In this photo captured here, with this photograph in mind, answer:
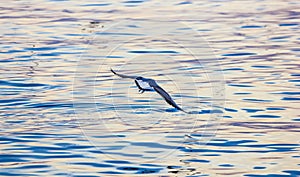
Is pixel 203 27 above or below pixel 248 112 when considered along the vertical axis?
above

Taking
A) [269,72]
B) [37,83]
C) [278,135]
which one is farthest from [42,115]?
[269,72]

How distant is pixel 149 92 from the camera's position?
43.0ft

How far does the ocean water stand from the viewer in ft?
32.4

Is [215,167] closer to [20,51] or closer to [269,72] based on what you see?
[269,72]

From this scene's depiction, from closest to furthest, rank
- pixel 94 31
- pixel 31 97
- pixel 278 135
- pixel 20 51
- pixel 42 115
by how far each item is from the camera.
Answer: pixel 278 135, pixel 42 115, pixel 31 97, pixel 20 51, pixel 94 31

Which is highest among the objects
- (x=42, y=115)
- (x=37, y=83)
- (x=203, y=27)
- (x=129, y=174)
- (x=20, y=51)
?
(x=203, y=27)

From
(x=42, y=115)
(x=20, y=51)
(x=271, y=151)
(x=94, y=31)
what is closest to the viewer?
(x=271, y=151)

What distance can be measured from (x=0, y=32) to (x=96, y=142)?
24.5ft

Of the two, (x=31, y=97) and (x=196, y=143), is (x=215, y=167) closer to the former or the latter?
(x=196, y=143)

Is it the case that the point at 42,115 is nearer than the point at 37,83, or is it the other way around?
the point at 42,115

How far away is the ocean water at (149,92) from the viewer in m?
9.88

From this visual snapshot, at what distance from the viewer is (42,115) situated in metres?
11.7

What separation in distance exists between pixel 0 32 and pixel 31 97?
5129mm

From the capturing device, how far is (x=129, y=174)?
9.27m
